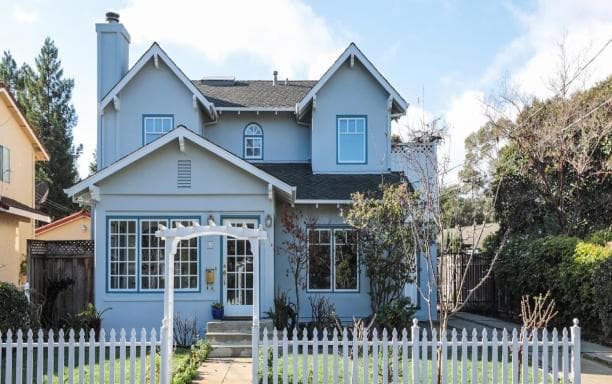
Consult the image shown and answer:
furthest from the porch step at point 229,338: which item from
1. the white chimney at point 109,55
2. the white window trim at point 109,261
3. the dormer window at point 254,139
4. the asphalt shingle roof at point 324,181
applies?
the white chimney at point 109,55

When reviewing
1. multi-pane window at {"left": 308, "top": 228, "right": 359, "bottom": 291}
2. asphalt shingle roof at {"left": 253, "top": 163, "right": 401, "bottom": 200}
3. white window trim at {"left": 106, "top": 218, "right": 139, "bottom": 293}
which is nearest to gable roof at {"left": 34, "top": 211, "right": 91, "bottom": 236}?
asphalt shingle roof at {"left": 253, "top": 163, "right": 401, "bottom": 200}

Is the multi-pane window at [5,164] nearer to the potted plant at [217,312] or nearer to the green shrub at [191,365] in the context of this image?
the potted plant at [217,312]

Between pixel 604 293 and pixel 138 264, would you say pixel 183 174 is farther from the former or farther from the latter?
pixel 604 293

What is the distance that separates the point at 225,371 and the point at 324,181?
7.94 metres

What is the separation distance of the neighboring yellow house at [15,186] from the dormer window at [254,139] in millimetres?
6903

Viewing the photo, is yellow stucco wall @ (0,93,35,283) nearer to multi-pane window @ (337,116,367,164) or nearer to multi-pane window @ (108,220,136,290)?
multi-pane window @ (108,220,136,290)

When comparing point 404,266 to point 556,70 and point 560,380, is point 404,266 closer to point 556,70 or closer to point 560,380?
point 560,380

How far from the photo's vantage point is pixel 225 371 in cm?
1069

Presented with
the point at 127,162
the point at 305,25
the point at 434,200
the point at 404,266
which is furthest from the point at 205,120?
the point at 434,200

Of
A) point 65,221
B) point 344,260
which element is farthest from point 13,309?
point 65,221

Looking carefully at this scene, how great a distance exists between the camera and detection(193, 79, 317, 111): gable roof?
18906mm

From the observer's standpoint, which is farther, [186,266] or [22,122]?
[22,122]

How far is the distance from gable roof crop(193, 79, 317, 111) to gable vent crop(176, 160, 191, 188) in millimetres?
4248

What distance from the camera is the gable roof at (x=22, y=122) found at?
1968 centimetres
